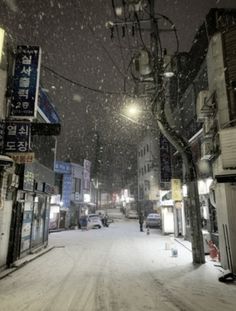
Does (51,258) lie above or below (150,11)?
below

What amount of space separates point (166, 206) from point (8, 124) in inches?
806

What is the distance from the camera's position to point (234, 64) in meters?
10.4

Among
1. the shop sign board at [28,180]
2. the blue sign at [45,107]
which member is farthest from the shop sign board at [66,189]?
the shop sign board at [28,180]

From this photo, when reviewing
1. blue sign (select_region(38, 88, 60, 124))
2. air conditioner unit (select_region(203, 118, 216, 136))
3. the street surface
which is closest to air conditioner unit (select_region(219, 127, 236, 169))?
air conditioner unit (select_region(203, 118, 216, 136))

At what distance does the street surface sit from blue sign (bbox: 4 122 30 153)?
16.2 ft

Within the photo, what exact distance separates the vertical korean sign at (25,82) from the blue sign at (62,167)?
26112 mm

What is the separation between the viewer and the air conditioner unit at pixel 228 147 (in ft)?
31.1

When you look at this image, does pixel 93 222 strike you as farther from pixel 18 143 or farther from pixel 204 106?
pixel 204 106

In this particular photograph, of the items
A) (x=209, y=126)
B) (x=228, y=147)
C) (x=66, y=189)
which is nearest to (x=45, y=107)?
(x=209, y=126)

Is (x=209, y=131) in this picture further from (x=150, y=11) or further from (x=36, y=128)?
(x=36, y=128)

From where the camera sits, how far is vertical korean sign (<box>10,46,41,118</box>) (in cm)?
1070

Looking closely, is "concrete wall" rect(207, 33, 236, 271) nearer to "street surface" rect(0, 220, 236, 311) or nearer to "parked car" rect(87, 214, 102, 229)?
"street surface" rect(0, 220, 236, 311)

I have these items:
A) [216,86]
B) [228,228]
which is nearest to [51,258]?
[228,228]

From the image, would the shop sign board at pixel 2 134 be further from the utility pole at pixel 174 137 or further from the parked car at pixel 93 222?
the parked car at pixel 93 222
